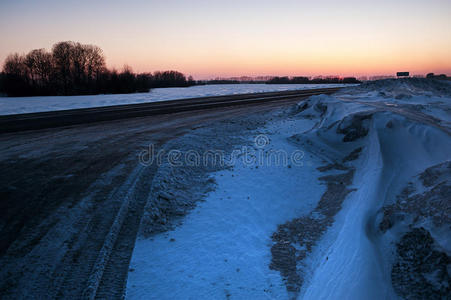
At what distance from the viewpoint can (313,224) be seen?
15.1 feet

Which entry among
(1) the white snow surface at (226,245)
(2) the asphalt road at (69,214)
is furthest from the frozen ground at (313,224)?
(2) the asphalt road at (69,214)

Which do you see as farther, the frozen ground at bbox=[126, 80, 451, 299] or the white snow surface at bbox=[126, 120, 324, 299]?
the white snow surface at bbox=[126, 120, 324, 299]

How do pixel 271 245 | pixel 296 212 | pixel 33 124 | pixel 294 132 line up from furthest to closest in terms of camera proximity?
1. pixel 33 124
2. pixel 294 132
3. pixel 296 212
4. pixel 271 245

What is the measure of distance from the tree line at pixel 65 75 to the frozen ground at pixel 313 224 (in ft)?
124

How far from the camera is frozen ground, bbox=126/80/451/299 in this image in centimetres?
280

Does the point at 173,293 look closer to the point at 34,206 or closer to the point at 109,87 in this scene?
the point at 34,206

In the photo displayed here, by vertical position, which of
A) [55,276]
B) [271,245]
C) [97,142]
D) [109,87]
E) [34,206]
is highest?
[109,87]

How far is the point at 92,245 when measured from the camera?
11.0 ft

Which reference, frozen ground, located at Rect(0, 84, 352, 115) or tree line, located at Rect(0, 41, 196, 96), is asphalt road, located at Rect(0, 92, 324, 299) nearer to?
frozen ground, located at Rect(0, 84, 352, 115)

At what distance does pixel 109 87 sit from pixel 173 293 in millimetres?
42235

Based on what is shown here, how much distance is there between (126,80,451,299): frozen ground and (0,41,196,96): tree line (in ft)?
124

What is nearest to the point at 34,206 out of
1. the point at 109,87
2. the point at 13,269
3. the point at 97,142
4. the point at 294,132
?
the point at 13,269
